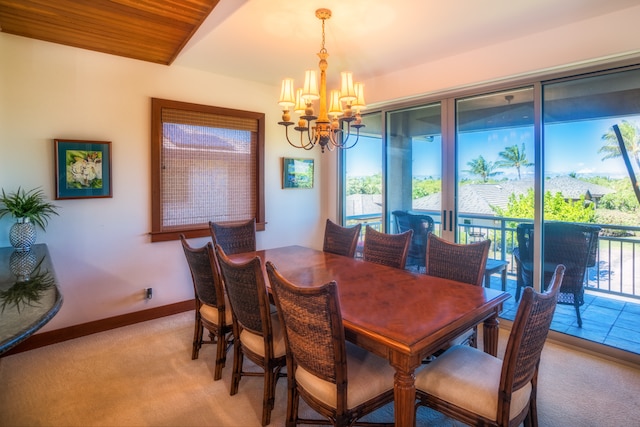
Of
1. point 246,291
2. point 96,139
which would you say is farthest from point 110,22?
point 246,291

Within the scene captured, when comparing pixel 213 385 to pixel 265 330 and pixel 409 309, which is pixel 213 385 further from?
pixel 409 309

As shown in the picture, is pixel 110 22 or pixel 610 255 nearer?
pixel 110 22

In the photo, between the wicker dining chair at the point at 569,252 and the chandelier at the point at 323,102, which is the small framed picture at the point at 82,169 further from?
the wicker dining chair at the point at 569,252

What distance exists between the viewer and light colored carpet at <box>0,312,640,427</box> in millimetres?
2111

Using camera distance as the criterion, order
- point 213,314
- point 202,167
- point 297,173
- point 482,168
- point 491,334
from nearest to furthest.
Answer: point 491,334 → point 213,314 → point 482,168 → point 202,167 → point 297,173

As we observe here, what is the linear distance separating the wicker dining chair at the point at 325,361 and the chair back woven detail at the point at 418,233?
7.79ft

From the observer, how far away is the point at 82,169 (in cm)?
319

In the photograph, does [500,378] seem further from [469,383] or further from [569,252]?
[569,252]

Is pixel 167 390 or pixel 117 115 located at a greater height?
pixel 117 115

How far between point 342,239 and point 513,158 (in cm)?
180

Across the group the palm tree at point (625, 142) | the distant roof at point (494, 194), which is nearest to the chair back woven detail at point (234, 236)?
the distant roof at point (494, 194)

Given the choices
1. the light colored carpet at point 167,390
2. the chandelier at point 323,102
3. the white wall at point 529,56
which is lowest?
the light colored carpet at point 167,390

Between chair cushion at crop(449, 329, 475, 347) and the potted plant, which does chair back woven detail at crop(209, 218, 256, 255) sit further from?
chair cushion at crop(449, 329, 475, 347)

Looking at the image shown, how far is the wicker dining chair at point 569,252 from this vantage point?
118 inches
